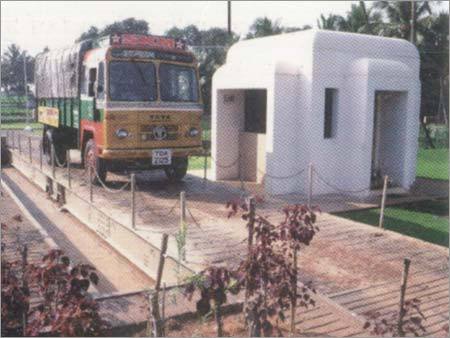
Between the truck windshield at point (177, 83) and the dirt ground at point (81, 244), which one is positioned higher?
the truck windshield at point (177, 83)

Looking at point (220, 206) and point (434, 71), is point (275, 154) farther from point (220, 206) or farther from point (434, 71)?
point (434, 71)

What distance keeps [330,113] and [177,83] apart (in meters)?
3.68

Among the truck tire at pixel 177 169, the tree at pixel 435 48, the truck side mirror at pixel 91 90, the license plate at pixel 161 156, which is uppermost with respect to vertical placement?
the tree at pixel 435 48

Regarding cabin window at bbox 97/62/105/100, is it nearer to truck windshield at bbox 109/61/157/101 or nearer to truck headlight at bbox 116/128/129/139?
truck windshield at bbox 109/61/157/101

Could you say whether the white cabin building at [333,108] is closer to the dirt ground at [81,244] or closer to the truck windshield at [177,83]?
the truck windshield at [177,83]

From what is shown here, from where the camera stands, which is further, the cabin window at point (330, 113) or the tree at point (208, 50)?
the tree at point (208, 50)

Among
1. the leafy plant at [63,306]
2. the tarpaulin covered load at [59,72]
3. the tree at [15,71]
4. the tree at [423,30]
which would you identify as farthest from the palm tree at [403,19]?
the tree at [15,71]

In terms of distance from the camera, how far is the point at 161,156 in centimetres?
1188

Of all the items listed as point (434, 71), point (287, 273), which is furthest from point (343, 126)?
point (434, 71)

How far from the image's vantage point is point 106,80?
37.0 ft

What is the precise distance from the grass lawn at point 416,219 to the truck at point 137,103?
404cm

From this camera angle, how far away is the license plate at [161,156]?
38.8 feet

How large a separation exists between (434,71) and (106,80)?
29288 mm

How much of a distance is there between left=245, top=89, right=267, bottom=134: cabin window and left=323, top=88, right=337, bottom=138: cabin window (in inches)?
72.2
